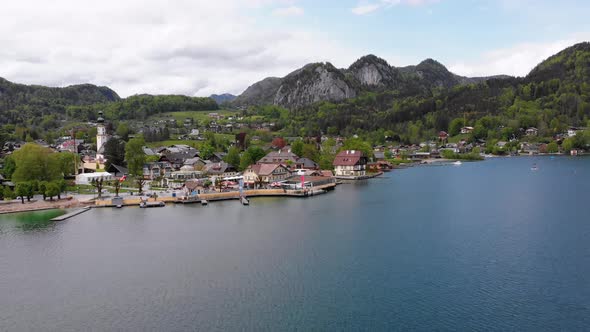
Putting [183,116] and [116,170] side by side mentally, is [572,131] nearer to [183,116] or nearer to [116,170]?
[116,170]

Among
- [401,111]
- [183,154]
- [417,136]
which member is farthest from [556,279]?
[401,111]

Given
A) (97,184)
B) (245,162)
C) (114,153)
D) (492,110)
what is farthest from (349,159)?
(492,110)

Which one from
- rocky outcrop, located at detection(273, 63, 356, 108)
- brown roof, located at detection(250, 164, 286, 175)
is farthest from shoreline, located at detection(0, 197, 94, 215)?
rocky outcrop, located at detection(273, 63, 356, 108)

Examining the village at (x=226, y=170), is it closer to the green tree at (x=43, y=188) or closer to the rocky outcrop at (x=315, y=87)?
the green tree at (x=43, y=188)

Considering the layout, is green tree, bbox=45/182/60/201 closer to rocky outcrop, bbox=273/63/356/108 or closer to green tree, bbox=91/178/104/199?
green tree, bbox=91/178/104/199

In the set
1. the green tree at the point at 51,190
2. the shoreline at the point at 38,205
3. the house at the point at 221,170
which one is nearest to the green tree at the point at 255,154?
the house at the point at 221,170

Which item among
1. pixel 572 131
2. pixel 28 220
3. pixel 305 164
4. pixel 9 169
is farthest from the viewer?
pixel 572 131
